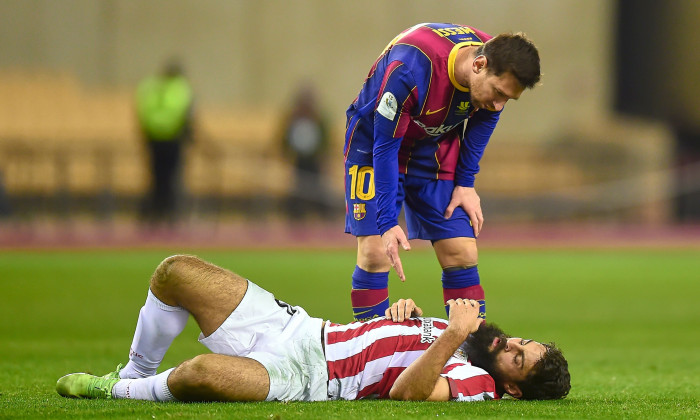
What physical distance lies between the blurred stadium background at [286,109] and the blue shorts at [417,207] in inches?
485

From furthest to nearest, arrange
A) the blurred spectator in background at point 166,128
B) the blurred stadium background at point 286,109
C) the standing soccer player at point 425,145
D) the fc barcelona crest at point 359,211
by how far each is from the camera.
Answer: the blurred stadium background at point 286,109 → the blurred spectator in background at point 166,128 → the fc barcelona crest at point 359,211 → the standing soccer player at point 425,145

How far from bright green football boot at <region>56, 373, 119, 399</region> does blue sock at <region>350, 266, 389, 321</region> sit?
1637 mm

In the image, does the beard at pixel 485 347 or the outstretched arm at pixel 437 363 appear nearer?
the outstretched arm at pixel 437 363

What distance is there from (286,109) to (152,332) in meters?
18.2

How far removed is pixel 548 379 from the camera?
518cm

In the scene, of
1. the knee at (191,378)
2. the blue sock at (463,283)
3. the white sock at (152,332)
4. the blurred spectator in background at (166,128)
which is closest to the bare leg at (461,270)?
the blue sock at (463,283)

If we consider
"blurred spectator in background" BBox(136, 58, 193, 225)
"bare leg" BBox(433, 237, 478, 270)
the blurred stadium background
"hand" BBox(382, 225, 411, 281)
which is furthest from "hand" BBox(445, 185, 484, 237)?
the blurred stadium background

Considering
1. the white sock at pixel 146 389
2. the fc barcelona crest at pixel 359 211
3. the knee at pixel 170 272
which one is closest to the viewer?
the white sock at pixel 146 389

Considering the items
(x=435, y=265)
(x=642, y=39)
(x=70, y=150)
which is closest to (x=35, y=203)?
(x=70, y=150)

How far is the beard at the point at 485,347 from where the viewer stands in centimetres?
516

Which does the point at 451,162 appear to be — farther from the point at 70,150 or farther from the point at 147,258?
the point at 70,150

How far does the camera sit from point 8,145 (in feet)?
68.8

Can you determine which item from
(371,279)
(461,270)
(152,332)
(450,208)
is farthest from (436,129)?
(152,332)

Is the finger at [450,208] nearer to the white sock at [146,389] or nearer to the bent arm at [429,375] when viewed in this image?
the bent arm at [429,375]
